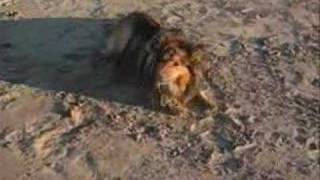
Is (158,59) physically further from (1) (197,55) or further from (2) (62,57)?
(2) (62,57)

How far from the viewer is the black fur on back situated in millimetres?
5945

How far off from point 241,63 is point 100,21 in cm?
166

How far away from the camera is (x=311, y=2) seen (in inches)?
294

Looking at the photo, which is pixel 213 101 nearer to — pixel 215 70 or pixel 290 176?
pixel 215 70

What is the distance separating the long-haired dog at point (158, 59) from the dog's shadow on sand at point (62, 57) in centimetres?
16

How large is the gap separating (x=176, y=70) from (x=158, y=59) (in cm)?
22

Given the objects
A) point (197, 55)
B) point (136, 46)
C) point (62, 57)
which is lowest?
point (62, 57)

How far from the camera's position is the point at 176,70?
18.4 feet

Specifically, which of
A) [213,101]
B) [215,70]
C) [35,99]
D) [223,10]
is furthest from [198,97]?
[223,10]

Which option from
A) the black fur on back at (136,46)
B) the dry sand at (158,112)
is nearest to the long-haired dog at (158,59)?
Result: the black fur on back at (136,46)

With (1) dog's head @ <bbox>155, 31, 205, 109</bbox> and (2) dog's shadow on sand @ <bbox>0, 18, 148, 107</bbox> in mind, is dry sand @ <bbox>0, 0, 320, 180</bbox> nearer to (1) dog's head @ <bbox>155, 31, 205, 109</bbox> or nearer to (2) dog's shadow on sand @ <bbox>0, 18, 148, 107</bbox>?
(2) dog's shadow on sand @ <bbox>0, 18, 148, 107</bbox>

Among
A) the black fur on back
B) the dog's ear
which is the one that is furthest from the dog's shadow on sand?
the dog's ear

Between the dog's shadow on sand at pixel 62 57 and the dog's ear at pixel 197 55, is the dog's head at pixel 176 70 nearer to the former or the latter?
the dog's ear at pixel 197 55

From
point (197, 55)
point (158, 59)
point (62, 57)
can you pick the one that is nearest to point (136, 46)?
point (158, 59)
